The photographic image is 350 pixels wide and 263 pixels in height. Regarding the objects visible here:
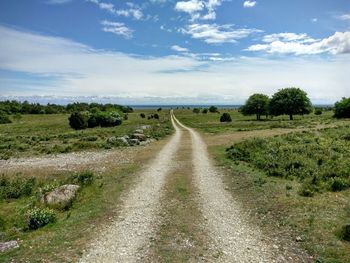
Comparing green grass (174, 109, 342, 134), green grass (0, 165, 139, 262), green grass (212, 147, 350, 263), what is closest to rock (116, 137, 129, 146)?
green grass (0, 165, 139, 262)

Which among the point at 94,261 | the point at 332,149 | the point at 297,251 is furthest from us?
the point at 332,149

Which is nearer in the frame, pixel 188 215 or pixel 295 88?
pixel 188 215

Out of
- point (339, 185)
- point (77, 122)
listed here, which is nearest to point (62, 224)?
point (339, 185)

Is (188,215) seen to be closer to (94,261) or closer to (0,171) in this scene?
(94,261)

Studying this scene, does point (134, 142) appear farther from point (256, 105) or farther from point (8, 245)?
point (256, 105)

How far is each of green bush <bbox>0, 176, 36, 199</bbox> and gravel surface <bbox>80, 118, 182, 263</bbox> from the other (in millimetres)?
6085

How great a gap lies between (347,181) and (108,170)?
16.1 m

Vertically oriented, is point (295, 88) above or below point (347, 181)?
above

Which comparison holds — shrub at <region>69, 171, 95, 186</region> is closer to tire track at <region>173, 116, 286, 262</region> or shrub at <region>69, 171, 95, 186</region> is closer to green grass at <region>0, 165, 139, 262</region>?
green grass at <region>0, 165, 139, 262</region>

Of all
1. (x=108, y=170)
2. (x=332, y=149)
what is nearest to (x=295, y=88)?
(x=332, y=149)

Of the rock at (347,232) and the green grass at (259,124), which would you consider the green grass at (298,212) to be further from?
the green grass at (259,124)

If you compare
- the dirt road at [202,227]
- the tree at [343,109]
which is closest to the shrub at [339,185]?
the dirt road at [202,227]

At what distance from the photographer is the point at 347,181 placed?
61.5ft

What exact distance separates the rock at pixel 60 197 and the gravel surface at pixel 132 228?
2.68 metres
